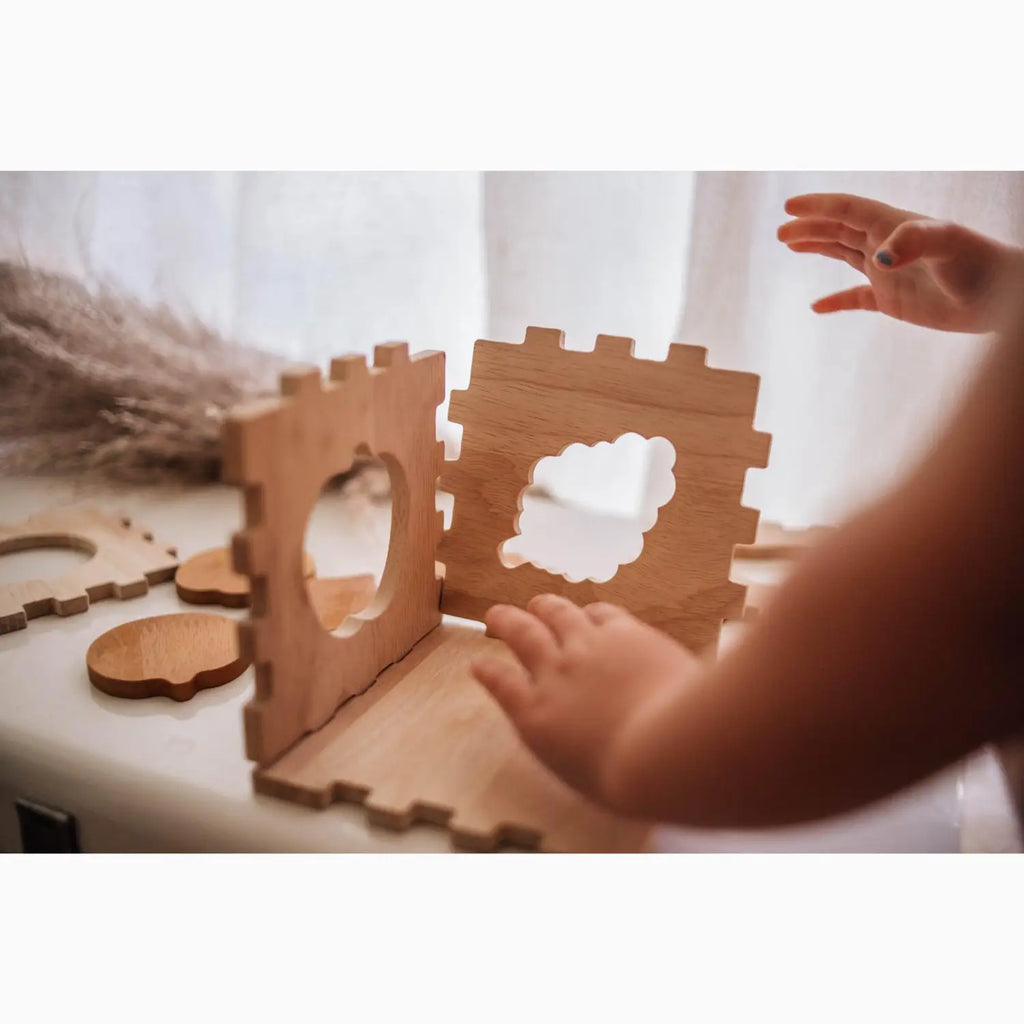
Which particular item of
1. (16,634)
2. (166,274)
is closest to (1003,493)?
(16,634)

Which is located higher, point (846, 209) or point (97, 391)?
point (846, 209)

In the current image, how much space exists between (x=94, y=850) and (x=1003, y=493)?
18.9 inches

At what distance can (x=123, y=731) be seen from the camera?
0.58 m

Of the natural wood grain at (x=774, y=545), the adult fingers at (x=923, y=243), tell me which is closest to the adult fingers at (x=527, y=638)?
→ the adult fingers at (x=923, y=243)

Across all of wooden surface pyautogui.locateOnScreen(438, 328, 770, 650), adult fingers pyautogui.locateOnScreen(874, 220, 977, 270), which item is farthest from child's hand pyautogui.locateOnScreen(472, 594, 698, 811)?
adult fingers pyautogui.locateOnScreen(874, 220, 977, 270)

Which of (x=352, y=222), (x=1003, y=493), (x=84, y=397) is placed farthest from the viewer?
(x=352, y=222)

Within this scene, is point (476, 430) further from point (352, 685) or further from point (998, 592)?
point (998, 592)

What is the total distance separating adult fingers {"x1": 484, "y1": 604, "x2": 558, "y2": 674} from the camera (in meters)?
0.50

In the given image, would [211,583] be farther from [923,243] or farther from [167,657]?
[923,243]

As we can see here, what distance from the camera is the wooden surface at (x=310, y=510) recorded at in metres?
0.46

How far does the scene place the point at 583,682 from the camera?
1.55 feet

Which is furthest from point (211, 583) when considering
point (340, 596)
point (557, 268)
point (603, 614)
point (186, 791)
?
point (557, 268)

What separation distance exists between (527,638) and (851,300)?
1.21 ft

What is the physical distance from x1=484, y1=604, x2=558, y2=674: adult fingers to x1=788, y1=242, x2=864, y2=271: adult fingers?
338mm
